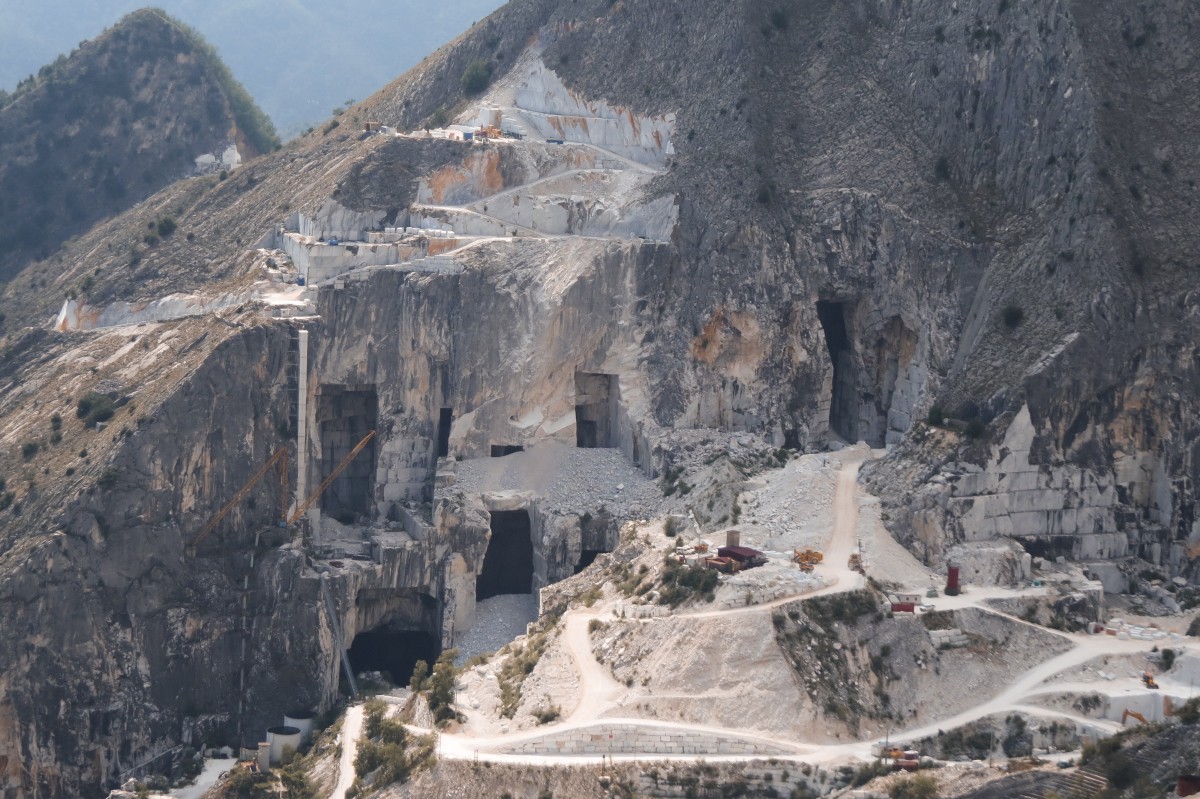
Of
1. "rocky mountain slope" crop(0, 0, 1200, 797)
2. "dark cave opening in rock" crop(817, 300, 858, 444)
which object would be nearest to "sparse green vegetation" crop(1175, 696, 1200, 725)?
"rocky mountain slope" crop(0, 0, 1200, 797)

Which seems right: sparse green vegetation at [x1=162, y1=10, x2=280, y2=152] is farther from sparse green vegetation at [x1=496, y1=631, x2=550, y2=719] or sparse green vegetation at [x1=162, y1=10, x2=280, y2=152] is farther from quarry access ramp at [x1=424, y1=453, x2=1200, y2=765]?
quarry access ramp at [x1=424, y1=453, x2=1200, y2=765]

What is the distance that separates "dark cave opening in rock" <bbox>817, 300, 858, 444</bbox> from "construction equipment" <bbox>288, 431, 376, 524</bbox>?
16908 mm

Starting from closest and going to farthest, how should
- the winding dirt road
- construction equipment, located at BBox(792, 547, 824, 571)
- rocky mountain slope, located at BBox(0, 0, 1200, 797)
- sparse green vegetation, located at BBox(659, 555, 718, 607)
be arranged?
1. the winding dirt road
2. sparse green vegetation, located at BBox(659, 555, 718, 607)
3. construction equipment, located at BBox(792, 547, 824, 571)
4. rocky mountain slope, located at BBox(0, 0, 1200, 797)

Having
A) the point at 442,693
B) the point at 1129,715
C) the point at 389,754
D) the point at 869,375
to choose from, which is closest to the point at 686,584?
the point at 442,693

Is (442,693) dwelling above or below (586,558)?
below

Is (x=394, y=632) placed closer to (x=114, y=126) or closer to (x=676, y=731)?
(x=676, y=731)

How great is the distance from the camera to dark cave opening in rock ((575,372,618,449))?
86438 millimetres

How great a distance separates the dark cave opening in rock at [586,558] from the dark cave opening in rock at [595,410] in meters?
5.11

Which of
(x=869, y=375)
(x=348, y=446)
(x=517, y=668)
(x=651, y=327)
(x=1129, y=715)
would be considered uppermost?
(x=651, y=327)

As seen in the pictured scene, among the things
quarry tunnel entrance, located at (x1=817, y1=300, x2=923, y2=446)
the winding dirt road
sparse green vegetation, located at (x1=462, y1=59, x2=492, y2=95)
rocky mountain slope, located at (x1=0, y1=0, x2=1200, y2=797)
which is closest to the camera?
the winding dirt road

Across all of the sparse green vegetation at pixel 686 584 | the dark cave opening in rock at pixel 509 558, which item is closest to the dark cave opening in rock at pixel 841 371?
the dark cave opening in rock at pixel 509 558

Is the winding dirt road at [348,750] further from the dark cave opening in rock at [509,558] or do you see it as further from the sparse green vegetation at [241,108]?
the sparse green vegetation at [241,108]

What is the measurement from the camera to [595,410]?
87.3m

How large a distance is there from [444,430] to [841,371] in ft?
48.9
